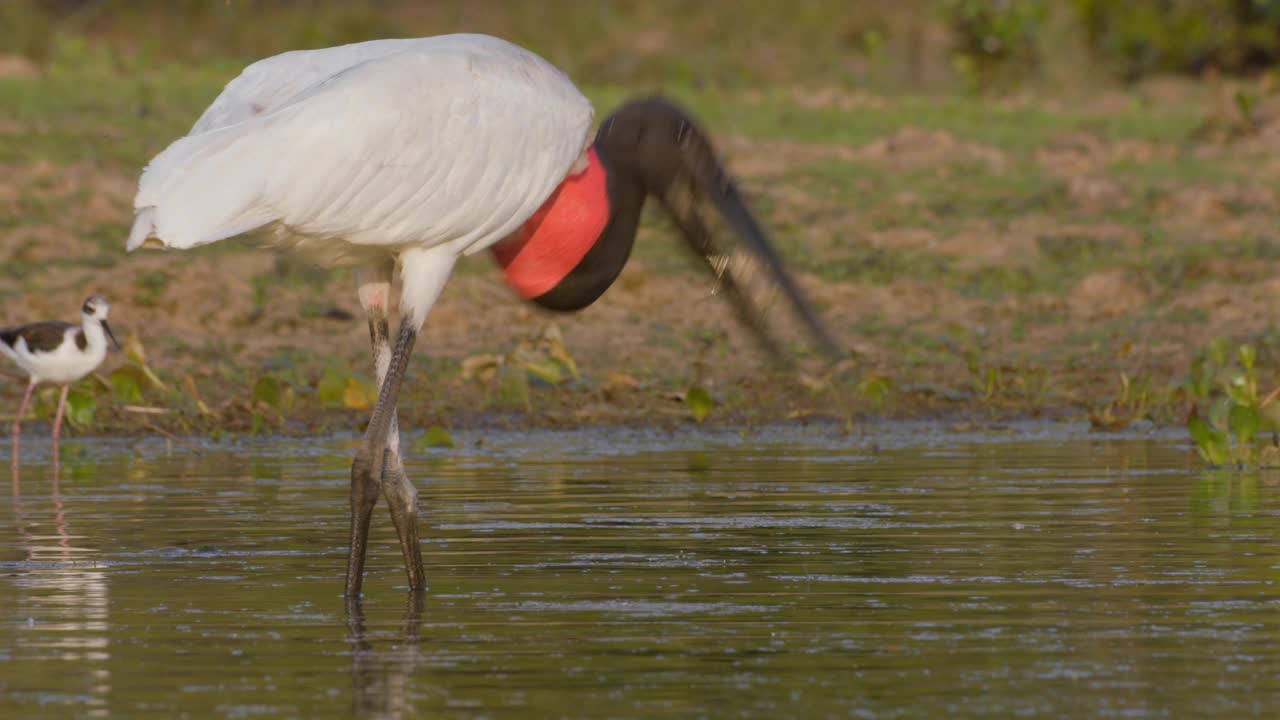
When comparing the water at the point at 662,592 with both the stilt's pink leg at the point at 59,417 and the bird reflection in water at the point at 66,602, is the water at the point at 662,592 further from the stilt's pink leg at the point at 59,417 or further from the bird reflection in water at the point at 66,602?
the stilt's pink leg at the point at 59,417

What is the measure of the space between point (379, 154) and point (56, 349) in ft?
17.3

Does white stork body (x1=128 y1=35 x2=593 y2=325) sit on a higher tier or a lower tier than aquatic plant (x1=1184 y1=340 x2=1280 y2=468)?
higher

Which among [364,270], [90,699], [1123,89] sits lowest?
[90,699]

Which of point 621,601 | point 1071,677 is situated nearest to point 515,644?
point 621,601

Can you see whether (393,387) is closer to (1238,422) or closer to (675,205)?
(675,205)

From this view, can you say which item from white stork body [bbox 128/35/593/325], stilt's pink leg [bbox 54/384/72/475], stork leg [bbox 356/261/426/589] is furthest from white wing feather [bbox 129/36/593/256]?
stilt's pink leg [bbox 54/384/72/475]

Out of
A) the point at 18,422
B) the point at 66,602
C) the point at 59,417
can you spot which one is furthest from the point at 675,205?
the point at 18,422

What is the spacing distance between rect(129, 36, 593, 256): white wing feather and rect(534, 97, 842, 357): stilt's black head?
0.24 m

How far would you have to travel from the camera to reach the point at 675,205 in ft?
20.9

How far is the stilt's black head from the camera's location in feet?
20.5

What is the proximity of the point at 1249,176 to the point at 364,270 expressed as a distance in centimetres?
977

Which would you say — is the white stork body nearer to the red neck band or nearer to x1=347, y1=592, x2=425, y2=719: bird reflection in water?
the red neck band

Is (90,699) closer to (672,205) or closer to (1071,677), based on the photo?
(1071,677)

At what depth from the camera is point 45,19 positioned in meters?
23.3
